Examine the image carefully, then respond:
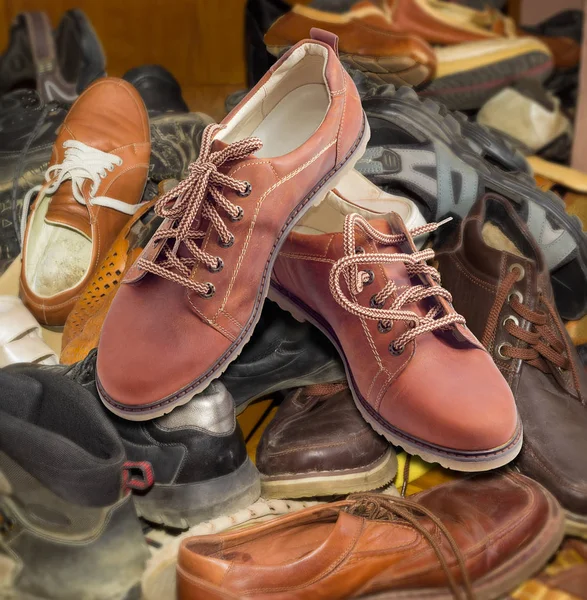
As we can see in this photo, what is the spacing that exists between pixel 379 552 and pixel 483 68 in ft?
3.86

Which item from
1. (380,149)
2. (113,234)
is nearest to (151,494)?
(113,234)

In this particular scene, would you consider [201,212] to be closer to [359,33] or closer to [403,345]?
[403,345]

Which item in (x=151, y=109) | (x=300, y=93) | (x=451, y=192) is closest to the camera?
(x=300, y=93)

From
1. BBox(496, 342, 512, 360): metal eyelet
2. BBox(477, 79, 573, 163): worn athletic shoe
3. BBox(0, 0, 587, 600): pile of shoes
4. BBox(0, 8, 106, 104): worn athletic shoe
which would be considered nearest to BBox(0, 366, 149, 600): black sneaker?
BBox(0, 0, 587, 600): pile of shoes

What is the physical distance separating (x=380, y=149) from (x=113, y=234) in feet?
1.73

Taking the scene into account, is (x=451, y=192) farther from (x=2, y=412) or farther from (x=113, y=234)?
(x=2, y=412)

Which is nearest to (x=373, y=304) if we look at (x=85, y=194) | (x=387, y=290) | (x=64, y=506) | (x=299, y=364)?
(x=387, y=290)

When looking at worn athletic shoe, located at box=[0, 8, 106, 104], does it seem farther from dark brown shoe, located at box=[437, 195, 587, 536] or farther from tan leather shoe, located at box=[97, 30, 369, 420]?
dark brown shoe, located at box=[437, 195, 587, 536]

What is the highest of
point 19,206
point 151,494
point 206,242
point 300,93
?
point 300,93

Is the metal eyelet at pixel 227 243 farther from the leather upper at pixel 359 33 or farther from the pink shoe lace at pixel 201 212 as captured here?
the leather upper at pixel 359 33

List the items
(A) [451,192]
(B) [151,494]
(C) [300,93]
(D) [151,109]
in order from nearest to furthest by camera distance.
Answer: (B) [151,494], (C) [300,93], (A) [451,192], (D) [151,109]

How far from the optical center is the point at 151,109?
143cm

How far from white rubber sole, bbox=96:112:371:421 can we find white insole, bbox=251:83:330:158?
8cm

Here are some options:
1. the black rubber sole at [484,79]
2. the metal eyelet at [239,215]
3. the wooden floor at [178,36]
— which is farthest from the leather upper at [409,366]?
the black rubber sole at [484,79]
